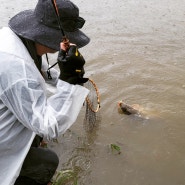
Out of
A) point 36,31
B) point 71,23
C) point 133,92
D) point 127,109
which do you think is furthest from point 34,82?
point 133,92

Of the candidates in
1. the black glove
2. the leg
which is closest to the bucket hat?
the black glove

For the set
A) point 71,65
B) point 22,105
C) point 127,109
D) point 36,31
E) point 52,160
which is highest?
point 36,31

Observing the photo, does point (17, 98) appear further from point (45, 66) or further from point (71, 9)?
point (45, 66)

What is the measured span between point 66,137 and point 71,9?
2086mm

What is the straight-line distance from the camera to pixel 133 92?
5.21 metres

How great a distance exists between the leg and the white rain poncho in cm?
33

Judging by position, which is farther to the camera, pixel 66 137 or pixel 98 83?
pixel 98 83

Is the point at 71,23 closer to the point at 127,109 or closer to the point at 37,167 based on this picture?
the point at 37,167

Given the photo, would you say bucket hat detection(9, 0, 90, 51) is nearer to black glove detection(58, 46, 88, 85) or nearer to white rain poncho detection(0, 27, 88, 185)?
white rain poncho detection(0, 27, 88, 185)

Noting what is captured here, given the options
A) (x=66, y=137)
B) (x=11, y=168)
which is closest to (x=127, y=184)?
(x=66, y=137)

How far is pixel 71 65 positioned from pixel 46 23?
44 centimetres

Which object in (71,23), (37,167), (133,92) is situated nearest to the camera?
(71,23)

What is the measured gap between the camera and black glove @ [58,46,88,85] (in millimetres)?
2172

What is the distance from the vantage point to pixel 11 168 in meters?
2.52
